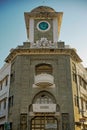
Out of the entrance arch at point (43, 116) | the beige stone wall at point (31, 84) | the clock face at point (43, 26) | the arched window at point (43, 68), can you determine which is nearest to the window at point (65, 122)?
the beige stone wall at point (31, 84)

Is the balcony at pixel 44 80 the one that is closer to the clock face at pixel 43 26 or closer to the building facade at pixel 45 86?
the building facade at pixel 45 86

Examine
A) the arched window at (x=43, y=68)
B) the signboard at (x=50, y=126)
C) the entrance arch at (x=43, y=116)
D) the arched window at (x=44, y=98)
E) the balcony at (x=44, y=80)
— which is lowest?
the signboard at (x=50, y=126)

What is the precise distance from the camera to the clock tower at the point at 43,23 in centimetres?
2405

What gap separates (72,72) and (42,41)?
4.97m

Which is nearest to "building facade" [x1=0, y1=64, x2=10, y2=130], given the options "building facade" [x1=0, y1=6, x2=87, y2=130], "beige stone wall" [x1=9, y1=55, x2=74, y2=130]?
"building facade" [x1=0, y1=6, x2=87, y2=130]

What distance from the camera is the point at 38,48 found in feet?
71.4

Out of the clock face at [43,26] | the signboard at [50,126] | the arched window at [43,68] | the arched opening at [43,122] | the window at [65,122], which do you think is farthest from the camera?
the clock face at [43,26]

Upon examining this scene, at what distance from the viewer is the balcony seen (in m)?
19.9

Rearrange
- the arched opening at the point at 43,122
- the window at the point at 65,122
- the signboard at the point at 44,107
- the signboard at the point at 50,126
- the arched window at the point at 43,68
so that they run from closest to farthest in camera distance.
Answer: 1. the window at the point at 65,122
2. the signboard at the point at 50,126
3. the arched opening at the point at 43,122
4. the signboard at the point at 44,107
5. the arched window at the point at 43,68

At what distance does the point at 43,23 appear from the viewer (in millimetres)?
24797

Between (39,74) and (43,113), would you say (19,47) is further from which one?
(43,113)

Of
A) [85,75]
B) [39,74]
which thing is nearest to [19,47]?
[39,74]

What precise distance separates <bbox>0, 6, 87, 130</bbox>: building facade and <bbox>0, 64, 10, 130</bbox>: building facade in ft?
2.76

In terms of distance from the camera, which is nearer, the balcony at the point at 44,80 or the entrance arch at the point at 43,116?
the entrance arch at the point at 43,116
